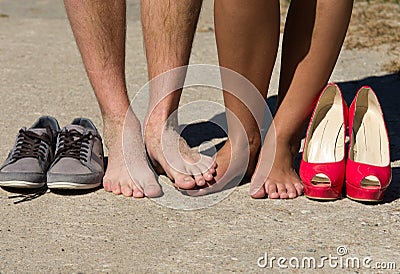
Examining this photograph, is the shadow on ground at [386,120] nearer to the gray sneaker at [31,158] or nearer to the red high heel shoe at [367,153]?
the red high heel shoe at [367,153]

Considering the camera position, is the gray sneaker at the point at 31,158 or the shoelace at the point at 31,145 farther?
the shoelace at the point at 31,145

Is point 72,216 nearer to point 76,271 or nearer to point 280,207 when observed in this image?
point 76,271

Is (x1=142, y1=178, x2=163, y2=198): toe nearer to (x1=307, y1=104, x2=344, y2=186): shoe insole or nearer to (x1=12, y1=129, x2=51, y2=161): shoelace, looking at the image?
(x1=12, y1=129, x2=51, y2=161): shoelace

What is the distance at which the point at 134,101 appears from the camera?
3.54 m

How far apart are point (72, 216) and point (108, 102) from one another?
1.39 feet

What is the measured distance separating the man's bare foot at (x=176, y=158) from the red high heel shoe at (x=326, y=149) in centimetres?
31

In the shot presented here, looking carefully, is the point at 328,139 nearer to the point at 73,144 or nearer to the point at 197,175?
the point at 197,175

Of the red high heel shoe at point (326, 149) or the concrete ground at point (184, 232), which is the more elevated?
the red high heel shoe at point (326, 149)

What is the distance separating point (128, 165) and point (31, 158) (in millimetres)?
314

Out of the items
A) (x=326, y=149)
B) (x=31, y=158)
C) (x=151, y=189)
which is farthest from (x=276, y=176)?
(x=31, y=158)

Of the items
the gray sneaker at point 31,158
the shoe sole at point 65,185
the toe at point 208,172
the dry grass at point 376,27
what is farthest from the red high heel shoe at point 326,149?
the dry grass at point 376,27

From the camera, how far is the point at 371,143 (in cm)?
271

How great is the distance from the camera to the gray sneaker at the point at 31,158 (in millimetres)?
2656

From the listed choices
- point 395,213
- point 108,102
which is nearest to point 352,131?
point 395,213
